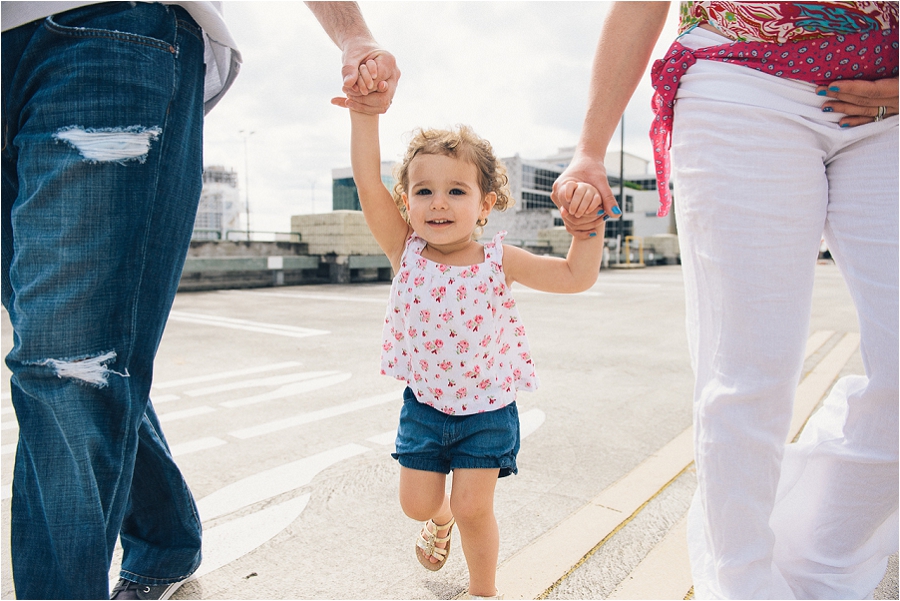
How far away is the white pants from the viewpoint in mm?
1479

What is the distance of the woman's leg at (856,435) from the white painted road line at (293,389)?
3.27 m

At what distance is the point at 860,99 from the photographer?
1446mm

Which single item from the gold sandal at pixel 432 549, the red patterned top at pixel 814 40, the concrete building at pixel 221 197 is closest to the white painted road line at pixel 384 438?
the gold sandal at pixel 432 549

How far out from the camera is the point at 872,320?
1485 millimetres

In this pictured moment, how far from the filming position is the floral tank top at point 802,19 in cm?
146

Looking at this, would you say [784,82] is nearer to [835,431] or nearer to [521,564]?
[835,431]

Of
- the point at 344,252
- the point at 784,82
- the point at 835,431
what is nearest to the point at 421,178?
the point at 784,82

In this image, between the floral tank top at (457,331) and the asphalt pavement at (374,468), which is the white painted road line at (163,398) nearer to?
the asphalt pavement at (374,468)

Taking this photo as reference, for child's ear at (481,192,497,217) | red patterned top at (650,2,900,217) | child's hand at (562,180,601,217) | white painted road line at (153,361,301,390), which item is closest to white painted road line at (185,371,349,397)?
white painted road line at (153,361,301,390)

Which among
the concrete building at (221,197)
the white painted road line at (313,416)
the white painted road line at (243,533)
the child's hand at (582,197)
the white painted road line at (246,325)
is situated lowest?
the white painted road line at (243,533)

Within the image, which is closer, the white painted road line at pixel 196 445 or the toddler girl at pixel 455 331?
the toddler girl at pixel 455 331

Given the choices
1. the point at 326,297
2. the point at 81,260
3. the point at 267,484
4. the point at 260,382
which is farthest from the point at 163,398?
the point at 326,297

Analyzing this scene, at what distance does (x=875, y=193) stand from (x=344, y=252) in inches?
627

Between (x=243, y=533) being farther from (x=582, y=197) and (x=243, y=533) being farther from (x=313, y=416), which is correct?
(x=582, y=197)
